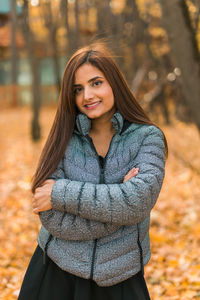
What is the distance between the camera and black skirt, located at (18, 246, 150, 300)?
2094 mm

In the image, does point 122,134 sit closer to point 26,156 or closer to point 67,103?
point 67,103

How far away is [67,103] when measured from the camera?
2178 millimetres

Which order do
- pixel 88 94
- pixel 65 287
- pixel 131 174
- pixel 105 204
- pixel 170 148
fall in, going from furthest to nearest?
pixel 170 148 → pixel 65 287 → pixel 88 94 → pixel 131 174 → pixel 105 204

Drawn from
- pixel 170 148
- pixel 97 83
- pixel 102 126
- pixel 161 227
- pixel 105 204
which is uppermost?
pixel 97 83

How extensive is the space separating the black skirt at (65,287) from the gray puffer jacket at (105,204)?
0.45ft

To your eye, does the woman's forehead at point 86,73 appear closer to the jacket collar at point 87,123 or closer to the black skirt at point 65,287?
the jacket collar at point 87,123

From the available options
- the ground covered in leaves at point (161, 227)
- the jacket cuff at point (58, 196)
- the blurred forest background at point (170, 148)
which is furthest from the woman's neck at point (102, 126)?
the ground covered in leaves at point (161, 227)

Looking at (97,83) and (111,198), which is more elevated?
(97,83)

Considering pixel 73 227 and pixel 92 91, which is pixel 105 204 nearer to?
→ pixel 73 227

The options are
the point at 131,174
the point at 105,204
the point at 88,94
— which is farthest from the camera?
the point at 88,94

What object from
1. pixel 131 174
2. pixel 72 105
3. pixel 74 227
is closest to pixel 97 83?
pixel 72 105

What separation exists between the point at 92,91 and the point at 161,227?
3574 mm

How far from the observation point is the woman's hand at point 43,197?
196 cm

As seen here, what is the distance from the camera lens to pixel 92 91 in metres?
2.09
